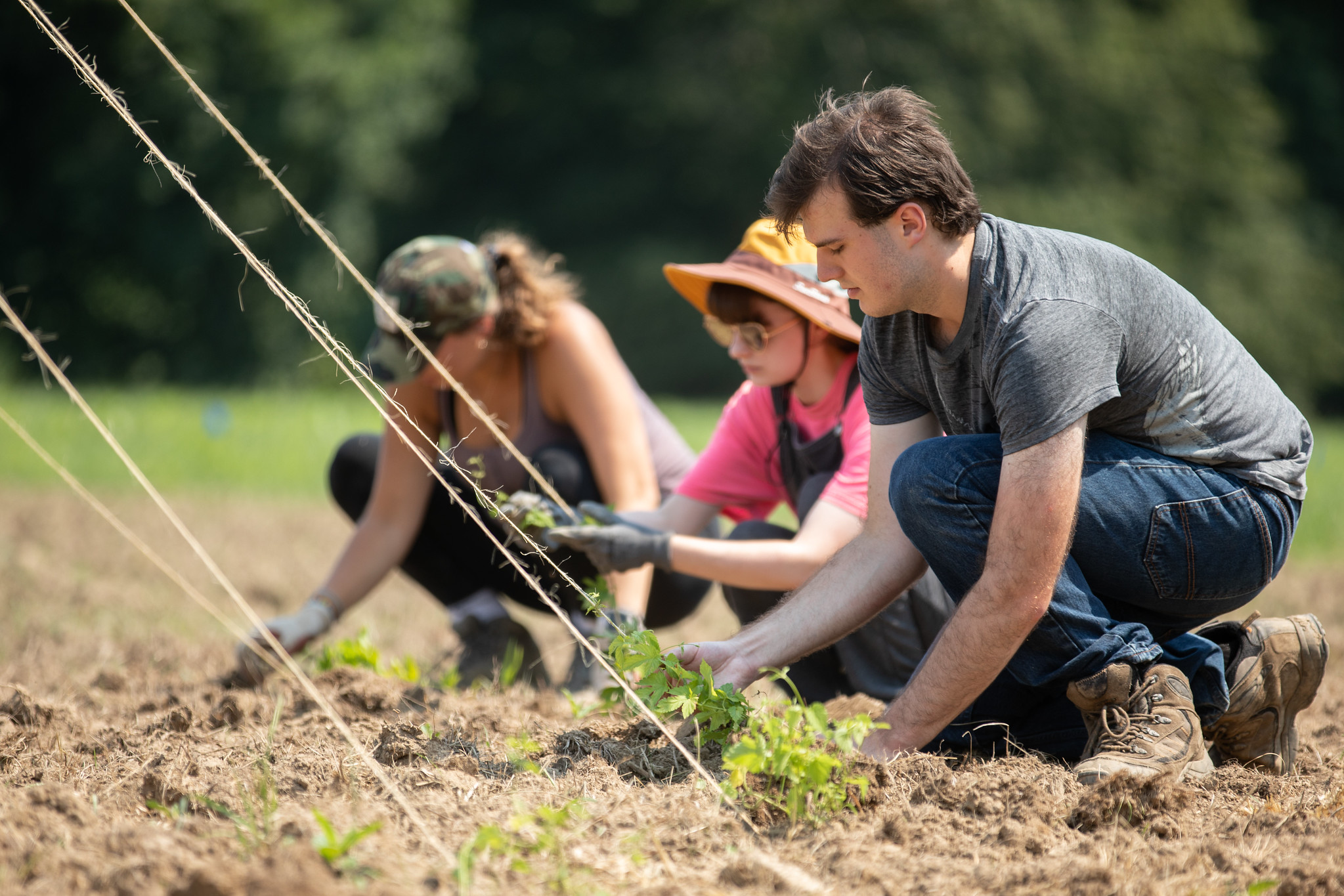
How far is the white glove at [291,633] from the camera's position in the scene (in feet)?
9.76

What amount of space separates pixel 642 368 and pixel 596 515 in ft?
61.3

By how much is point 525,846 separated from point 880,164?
4.24 ft

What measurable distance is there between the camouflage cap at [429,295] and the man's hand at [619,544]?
0.83m

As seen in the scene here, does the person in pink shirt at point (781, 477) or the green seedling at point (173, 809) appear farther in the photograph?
the person in pink shirt at point (781, 477)

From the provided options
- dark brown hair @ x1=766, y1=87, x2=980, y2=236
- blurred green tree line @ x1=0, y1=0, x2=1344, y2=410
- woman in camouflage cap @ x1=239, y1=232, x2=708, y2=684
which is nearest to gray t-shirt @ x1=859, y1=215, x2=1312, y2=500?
dark brown hair @ x1=766, y1=87, x2=980, y2=236

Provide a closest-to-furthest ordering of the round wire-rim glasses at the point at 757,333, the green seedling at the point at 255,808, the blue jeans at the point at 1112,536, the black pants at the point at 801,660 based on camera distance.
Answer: the green seedling at the point at 255,808, the blue jeans at the point at 1112,536, the round wire-rim glasses at the point at 757,333, the black pants at the point at 801,660

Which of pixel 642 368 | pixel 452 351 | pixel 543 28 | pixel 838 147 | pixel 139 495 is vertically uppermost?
pixel 543 28

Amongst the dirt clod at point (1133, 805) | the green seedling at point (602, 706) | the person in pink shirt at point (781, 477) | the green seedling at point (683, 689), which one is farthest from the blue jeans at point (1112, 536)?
the green seedling at point (602, 706)

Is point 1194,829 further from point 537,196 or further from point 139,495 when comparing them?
point 537,196

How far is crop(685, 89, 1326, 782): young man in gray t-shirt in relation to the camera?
187 centimetres

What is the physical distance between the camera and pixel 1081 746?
2.26m

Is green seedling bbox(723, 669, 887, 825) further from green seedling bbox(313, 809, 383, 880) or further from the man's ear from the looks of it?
the man's ear

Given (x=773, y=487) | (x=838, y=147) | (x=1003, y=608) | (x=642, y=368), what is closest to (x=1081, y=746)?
(x=1003, y=608)

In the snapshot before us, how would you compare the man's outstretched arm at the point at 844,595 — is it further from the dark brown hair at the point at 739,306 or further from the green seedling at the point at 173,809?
the green seedling at the point at 173,809
